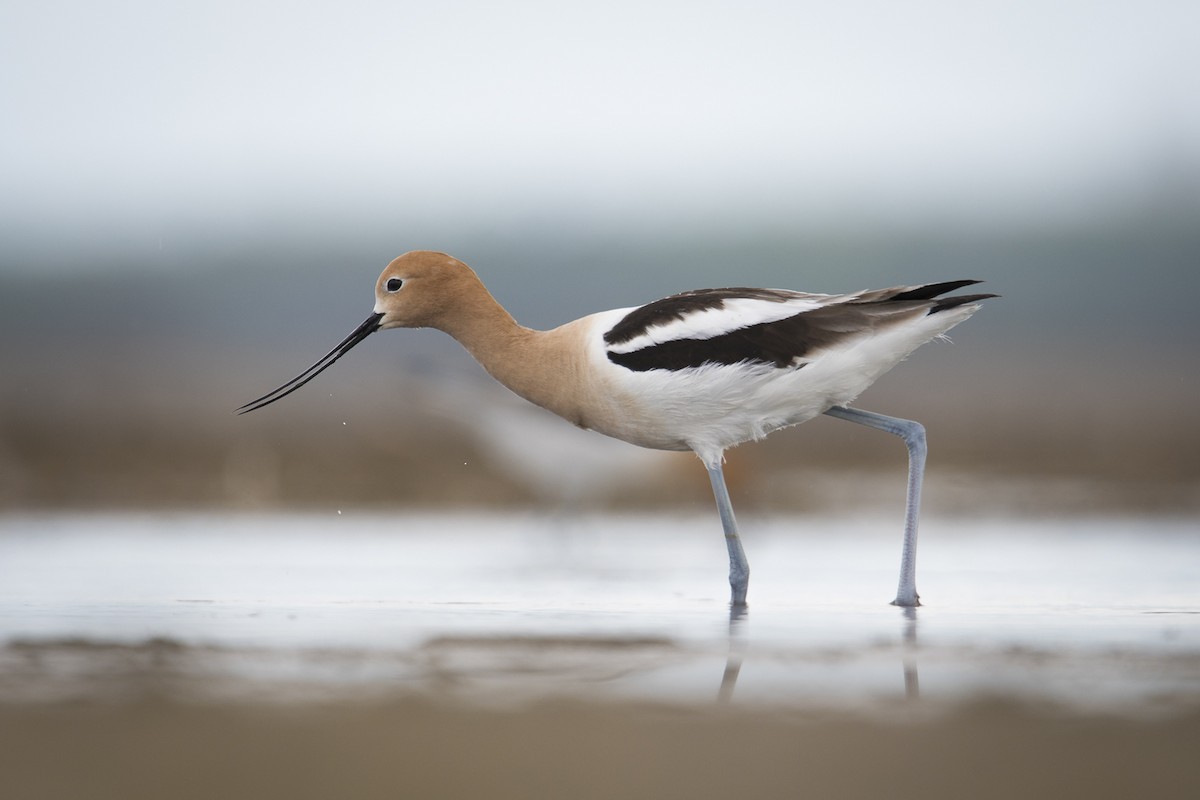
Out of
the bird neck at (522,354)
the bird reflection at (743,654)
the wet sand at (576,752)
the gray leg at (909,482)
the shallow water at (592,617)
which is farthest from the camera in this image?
the bird neck at (522,354)

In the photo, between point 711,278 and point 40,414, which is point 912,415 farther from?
point 711,278

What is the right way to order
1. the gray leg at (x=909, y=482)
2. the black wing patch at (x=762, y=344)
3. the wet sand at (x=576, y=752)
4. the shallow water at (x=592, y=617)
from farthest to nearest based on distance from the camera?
the black wing patch at (x=762, y=344)
the gray leg at (x=909, y=482)
the shallow water at (x=592, y=617)
the wet sand at (x=576, y=752)

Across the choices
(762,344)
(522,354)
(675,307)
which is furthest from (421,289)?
(762,344)

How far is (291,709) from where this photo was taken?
355cm

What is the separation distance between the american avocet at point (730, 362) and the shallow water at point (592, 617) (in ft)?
2.19

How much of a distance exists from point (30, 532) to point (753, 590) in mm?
4655

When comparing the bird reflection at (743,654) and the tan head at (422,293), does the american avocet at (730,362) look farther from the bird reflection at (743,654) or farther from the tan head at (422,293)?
the bird reflection at (743,654)

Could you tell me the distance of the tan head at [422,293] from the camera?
6.59 metres

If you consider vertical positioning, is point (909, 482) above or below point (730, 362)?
below

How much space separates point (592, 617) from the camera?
17.2ft

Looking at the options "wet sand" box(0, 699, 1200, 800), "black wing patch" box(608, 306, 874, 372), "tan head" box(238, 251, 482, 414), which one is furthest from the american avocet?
"wet sand" box(0, 699, 1200, 800)

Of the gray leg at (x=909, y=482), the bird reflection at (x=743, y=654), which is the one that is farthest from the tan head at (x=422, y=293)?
the bird reflection at (x=743, y=654)

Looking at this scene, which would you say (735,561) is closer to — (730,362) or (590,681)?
(730,362)

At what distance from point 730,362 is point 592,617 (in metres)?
1.32
